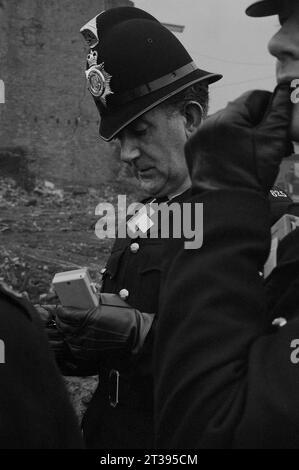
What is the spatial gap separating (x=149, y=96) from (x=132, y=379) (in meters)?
0.89

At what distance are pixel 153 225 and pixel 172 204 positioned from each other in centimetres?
12

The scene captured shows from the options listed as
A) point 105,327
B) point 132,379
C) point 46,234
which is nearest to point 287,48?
point 105,327

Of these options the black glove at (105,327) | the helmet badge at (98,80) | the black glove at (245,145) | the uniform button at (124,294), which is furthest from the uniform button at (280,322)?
the helmet badge at (98,80)

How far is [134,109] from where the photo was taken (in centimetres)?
222

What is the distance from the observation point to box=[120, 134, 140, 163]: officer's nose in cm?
224

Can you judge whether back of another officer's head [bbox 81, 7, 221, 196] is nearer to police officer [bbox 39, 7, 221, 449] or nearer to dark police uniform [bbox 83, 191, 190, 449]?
police officer [bbox 39, 7, 221, 449]

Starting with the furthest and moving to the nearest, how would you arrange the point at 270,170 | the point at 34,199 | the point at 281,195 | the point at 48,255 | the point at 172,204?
the point at 34,199 → the point at 48,255 → the point at 281,195 → the point at 172,204 → the point at 270,170

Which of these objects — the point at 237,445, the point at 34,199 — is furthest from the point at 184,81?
the point at 34,199

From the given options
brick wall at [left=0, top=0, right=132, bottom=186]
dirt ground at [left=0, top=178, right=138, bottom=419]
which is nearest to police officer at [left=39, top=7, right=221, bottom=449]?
dirt ground at [left=0, top=178, right=138, bottom=419]

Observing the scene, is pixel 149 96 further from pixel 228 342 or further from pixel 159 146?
pixel 228 342

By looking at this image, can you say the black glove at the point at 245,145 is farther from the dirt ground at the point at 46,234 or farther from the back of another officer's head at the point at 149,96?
the dirt ground at the point at 46,234

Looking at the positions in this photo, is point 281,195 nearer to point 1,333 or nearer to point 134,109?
point 134,109

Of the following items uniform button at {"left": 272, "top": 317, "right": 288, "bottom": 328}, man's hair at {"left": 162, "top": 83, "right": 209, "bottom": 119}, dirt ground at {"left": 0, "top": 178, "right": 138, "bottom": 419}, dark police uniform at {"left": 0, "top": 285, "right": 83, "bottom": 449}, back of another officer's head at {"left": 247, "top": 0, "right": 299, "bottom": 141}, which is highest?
back of another officer's head at {"left": 247, "top": 0, "right": 299, "bottom": 141}

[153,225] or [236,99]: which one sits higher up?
[236,99]
